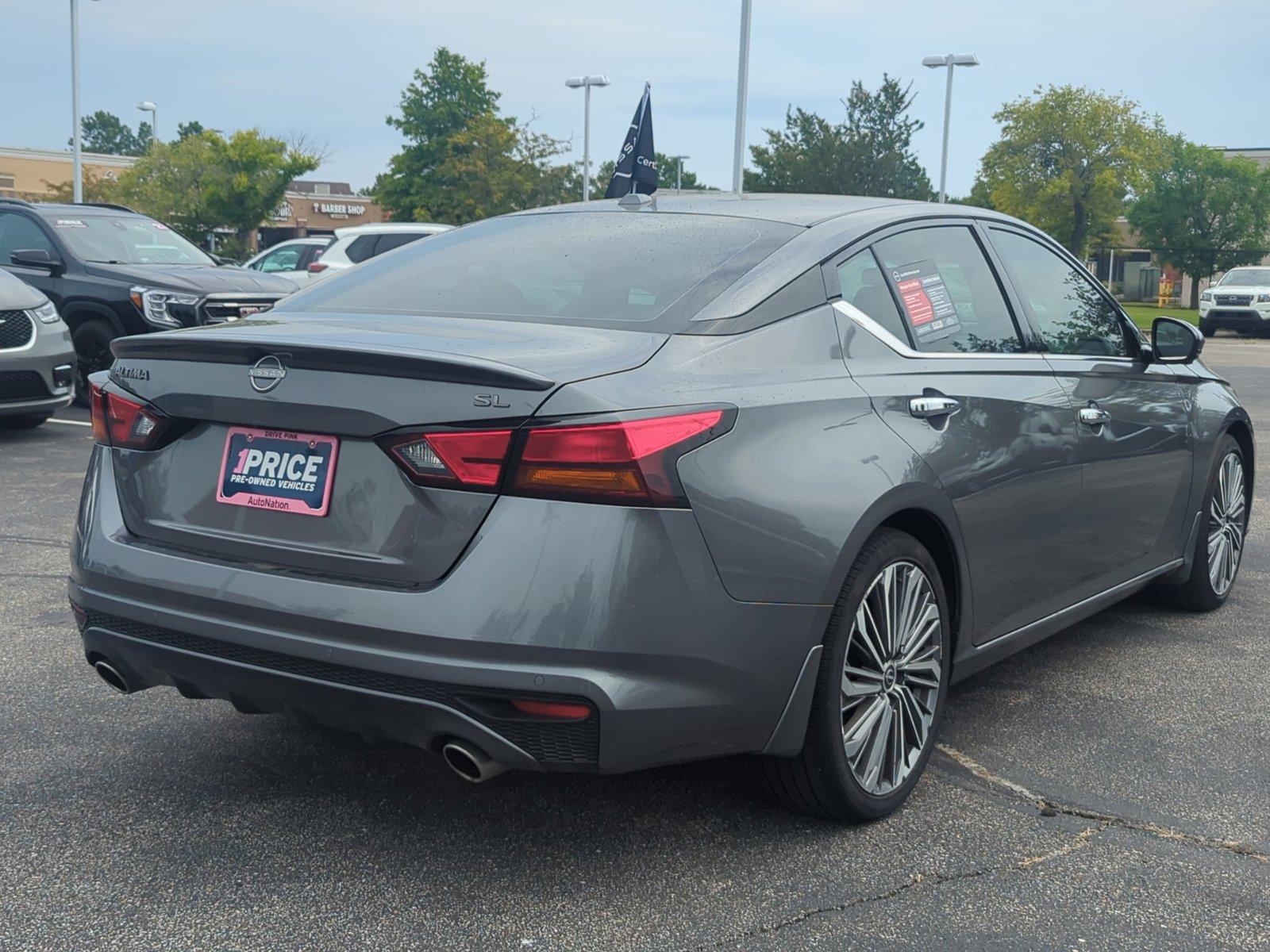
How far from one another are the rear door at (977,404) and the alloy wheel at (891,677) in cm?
26

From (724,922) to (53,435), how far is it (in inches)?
347

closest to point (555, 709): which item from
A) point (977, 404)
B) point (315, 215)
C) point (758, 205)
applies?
point (977, 404)

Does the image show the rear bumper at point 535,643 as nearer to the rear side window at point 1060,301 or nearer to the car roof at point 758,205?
the car roof at point 758,205

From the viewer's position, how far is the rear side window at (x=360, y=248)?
18.1m

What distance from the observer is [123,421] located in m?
3.34

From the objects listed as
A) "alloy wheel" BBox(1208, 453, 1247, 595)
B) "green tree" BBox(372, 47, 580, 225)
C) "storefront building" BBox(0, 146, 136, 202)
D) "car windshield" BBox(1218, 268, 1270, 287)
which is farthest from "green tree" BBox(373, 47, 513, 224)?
"alloy wheel" BBox(1208, 453, 1247, 595)

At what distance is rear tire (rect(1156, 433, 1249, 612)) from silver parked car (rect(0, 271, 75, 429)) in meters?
7.69

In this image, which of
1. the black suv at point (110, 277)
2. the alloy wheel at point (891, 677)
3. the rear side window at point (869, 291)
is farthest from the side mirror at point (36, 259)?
the alloy wheel at point (891, 677)

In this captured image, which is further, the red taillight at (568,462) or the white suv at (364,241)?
the white suv at (364,241)

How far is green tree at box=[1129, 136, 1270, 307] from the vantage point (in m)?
65.4

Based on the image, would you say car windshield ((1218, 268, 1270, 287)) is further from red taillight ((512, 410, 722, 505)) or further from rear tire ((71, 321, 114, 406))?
red taillight ((512, 410, 722, 505))

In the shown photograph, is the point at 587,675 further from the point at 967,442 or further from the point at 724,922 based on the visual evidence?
the point at 967,442

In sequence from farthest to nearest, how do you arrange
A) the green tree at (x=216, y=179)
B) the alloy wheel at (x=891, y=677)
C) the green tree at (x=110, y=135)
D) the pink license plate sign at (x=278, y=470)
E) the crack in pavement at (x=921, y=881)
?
the green tree at (x=110, y=135) < the green tree at (x=216, y=179) < the alloy wheel at (x=891, y=677) < the pink license plate sign at (x=278, y=470) < the crack in pavement at (x=921, y=881)

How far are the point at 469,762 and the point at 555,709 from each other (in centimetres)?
25
